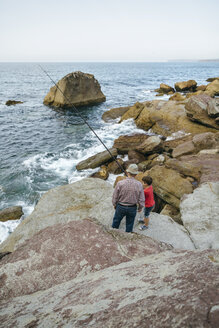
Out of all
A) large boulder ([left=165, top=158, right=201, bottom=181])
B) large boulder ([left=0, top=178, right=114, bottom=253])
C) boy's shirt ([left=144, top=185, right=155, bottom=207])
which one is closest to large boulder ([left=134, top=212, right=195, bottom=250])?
boy's shirt ([left=144, top=185, right=155, bottom=207])

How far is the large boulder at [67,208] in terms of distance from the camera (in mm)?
4949

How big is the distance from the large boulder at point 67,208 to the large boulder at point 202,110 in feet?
32.7

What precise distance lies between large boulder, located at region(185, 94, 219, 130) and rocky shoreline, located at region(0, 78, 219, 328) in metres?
7.55

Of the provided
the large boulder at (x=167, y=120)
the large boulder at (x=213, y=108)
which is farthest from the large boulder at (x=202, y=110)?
the large boulder at (x=167, y=120)

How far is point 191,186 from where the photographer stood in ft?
21.2

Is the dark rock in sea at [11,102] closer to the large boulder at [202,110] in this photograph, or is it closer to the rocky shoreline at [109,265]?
the large boulder at [202,110]

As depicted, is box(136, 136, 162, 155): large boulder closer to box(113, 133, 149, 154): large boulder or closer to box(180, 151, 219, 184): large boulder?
box(113, 133, 149, 154): large boulder

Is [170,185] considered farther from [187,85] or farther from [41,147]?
[187,85]

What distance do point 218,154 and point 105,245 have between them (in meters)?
7.78

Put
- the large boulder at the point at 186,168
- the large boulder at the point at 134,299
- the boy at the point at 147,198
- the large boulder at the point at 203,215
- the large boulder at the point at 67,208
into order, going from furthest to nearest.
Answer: the large boulder at the point at 186,168 → the large boulder at the point at 67,208 → the boy at the point at 147,198 → the large boulder at the point at 203,215 → the large boulder at the point at 134,299

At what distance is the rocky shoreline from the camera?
1.34m

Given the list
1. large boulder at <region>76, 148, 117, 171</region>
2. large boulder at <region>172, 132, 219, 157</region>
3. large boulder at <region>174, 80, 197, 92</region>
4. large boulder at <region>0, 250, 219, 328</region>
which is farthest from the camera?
large boulder at <region>174, 80, 197, 92</region>

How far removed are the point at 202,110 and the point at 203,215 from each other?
10.7 metres

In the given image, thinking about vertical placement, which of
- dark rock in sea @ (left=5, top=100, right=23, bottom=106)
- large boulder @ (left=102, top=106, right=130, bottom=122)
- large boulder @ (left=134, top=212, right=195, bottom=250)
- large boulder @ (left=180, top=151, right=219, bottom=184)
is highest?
dark rock in sea @ (left=5, top=100, right=23, bottom=106)
